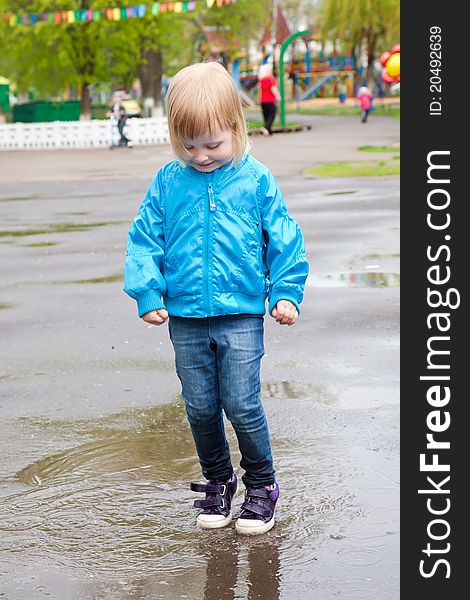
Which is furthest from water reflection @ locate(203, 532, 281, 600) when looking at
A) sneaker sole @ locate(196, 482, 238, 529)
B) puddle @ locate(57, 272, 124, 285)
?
puddle @ locate(57, 272, 124, 285)

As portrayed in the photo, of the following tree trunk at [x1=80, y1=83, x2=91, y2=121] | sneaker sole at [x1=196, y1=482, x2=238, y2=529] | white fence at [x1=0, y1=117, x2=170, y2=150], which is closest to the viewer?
sneaker sole at [x1=196, y1=482, x2=238, y2=529]

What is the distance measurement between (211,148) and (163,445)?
1667 mm

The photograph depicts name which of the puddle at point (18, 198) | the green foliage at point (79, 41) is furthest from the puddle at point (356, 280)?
the green foliage at point (79, 41)

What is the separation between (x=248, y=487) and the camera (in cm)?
423

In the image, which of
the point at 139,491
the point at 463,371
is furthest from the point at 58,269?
the point at 463,371

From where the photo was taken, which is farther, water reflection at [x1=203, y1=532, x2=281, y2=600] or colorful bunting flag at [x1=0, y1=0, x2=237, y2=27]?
colorful bunting flag at [x1=0, y1=0, x2=237, y2=27]

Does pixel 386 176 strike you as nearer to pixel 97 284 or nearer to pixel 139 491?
pixel 97 284

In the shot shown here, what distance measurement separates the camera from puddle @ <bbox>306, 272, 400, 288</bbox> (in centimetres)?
894

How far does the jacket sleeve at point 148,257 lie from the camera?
398cm

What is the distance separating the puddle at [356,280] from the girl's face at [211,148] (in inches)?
197

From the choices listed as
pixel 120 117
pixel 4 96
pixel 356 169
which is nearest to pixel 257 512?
pixel 356 169

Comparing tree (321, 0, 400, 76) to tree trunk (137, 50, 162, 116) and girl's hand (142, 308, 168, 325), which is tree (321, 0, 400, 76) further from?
girl's hand (142, 308, 168, 325)

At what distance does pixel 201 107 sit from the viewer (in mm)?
3855

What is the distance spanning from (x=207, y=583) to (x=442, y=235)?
1.40 m
